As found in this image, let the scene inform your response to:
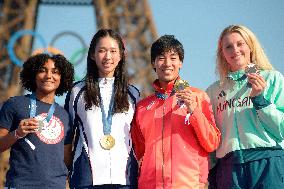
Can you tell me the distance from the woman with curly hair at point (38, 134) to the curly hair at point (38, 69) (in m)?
0.01

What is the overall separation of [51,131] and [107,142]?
13.5 inches

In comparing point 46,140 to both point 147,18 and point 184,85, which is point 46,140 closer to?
point 184,85

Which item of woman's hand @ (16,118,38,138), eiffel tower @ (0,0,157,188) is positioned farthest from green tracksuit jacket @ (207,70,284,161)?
eiffel tower @ (0,0,157,188)

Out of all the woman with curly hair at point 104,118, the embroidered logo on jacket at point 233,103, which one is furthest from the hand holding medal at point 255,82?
the woman with curly hair at point 104,118

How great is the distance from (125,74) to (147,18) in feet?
39.6

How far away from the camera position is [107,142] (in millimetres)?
3049

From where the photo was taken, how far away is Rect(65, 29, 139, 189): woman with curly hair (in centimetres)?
301

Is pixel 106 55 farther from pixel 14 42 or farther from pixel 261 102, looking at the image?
pixel 14 42

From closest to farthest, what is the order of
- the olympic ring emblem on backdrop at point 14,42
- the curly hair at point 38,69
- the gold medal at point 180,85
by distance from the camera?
the gold medal at point 180,85 < the curly hair at point 38,69 < the olympic ring emblem on backdrop at point 14,42

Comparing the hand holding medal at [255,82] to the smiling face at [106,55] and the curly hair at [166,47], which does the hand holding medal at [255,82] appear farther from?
the smiling face at [106,55]

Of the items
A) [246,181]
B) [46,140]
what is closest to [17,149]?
[46,140]

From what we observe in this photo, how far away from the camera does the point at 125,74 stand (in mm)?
3348

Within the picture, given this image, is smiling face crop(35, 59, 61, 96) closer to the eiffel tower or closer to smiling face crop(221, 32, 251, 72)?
smiling face crop(221, 32, 251, 72)

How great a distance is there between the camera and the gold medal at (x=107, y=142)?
3.04m
